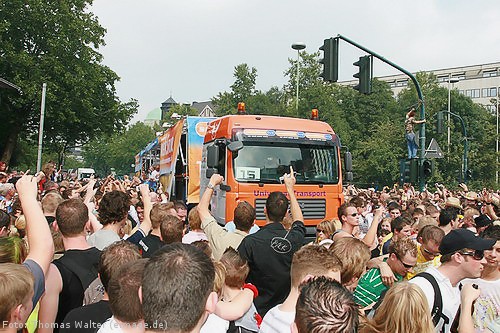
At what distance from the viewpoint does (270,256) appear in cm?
480

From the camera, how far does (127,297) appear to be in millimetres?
2689

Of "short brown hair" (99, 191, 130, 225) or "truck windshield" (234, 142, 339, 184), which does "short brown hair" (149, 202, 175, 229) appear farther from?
"truck windshield" (234, 142, 339, 184)

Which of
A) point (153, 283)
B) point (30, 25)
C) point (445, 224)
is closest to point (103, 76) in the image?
point (30, 25)

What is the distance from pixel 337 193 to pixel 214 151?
3.09m

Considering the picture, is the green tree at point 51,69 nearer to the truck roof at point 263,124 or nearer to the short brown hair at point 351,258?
the truck roof at point 263,124

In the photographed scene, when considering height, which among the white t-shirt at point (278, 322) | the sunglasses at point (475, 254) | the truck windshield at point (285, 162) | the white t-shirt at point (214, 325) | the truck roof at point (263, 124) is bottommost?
the white t-shirt at point (214, 325)

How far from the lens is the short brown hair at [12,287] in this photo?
2.46m

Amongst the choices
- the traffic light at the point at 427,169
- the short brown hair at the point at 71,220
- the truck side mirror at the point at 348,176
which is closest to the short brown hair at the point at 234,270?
the short brown hair at the point at 71,220

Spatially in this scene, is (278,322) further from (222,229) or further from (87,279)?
(222,229)

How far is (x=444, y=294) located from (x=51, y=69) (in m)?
34.5

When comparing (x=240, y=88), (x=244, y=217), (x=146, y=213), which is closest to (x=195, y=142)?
(x=146, y=213)

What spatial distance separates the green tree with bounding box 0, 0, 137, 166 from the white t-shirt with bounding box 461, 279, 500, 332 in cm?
3231

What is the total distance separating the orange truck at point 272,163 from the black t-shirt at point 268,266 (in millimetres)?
5573

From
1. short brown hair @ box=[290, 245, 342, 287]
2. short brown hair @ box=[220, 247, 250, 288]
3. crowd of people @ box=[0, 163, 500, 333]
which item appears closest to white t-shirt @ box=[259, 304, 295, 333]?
crowd of people @ box=[0, 163, 500, 333]
